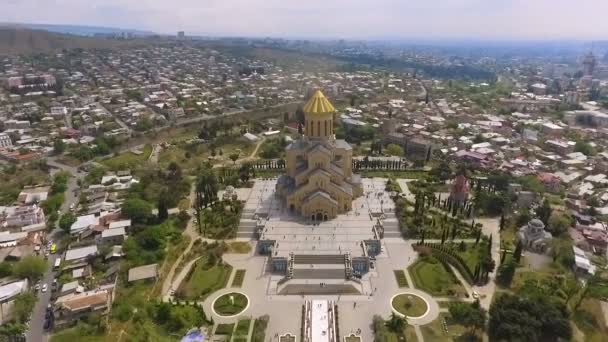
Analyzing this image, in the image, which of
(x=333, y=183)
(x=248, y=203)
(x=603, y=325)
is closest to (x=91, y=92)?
(x=248, y=203)

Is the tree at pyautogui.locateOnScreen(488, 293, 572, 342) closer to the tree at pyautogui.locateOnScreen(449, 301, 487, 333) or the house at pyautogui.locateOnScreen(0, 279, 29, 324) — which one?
the tree at pyautogui.locateOnScreen(449, 301, 487, 333)

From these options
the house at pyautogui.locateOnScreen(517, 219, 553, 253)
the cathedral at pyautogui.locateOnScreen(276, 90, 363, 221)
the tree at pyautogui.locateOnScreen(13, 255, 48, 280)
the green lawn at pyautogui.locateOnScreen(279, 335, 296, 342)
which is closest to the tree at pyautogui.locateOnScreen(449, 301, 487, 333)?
the green lawn at pyautogui.locateOnScreen(279, 335, 296, 342)

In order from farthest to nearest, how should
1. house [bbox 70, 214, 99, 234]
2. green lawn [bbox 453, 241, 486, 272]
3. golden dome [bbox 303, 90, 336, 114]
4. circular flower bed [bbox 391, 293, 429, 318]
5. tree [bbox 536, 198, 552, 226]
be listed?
golden dome [bbox 303, 90, 336, 114] → tree [bbox 536, 198, 552, 226] → house [bbox 70, 214, 99, 234] → green lawn [bbox 453, 241, 486, 272] → circular flower bed [bbox 391, 293, 429, 318]

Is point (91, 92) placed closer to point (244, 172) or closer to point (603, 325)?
point (244, 172)

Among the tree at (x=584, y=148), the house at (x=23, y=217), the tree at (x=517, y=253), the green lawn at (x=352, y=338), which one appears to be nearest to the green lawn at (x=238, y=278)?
the green lawn at (x=352, y=338)

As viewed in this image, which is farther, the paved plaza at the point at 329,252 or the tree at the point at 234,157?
the tree at the point at 234,157

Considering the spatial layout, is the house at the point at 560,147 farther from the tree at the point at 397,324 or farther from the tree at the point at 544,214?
the tree at the point at 397,324
